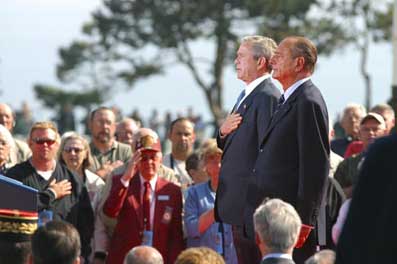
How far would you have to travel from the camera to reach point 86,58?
6222cm

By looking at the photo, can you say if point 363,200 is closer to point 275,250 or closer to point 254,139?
point 275,250

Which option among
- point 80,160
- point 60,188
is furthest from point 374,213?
point 80,160

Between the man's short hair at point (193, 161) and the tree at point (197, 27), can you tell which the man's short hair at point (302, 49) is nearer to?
the man's short hair at point (193, 161)

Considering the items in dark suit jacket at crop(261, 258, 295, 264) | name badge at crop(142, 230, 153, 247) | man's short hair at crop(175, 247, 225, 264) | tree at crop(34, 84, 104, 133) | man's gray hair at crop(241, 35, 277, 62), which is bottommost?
tree at crop(34, 84, 104, 133)

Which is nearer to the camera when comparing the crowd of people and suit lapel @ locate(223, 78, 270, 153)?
the crowd of people

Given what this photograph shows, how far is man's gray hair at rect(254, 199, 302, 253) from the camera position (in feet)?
24.3

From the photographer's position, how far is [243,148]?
8.91 m

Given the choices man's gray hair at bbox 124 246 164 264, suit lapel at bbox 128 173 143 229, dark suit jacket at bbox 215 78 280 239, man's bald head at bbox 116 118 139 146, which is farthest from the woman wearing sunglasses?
man's gray hair at bbox 124 246 164 264

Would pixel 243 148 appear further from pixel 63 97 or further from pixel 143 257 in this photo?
pixel 63 97

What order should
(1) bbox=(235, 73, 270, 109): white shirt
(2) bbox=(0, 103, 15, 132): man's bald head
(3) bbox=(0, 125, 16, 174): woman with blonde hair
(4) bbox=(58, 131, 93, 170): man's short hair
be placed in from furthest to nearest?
(2) bbox=(0, 103, 15, 132): man's bald head → (4) bbox=(58, 131, 93, 170): man's short hair → (3) bbox=(0, 125, 16, 174): woman with blonde hair → (1) bbox=(235, 73, 270, 109): white shirt

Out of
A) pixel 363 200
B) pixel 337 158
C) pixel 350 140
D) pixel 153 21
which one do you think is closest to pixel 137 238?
pixel 337 158

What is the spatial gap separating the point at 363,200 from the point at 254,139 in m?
3.78

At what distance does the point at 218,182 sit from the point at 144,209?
2441 mm

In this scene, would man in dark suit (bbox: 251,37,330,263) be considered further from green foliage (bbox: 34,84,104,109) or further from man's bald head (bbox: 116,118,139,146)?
green foliage (bbox: 34,84,104,109)
